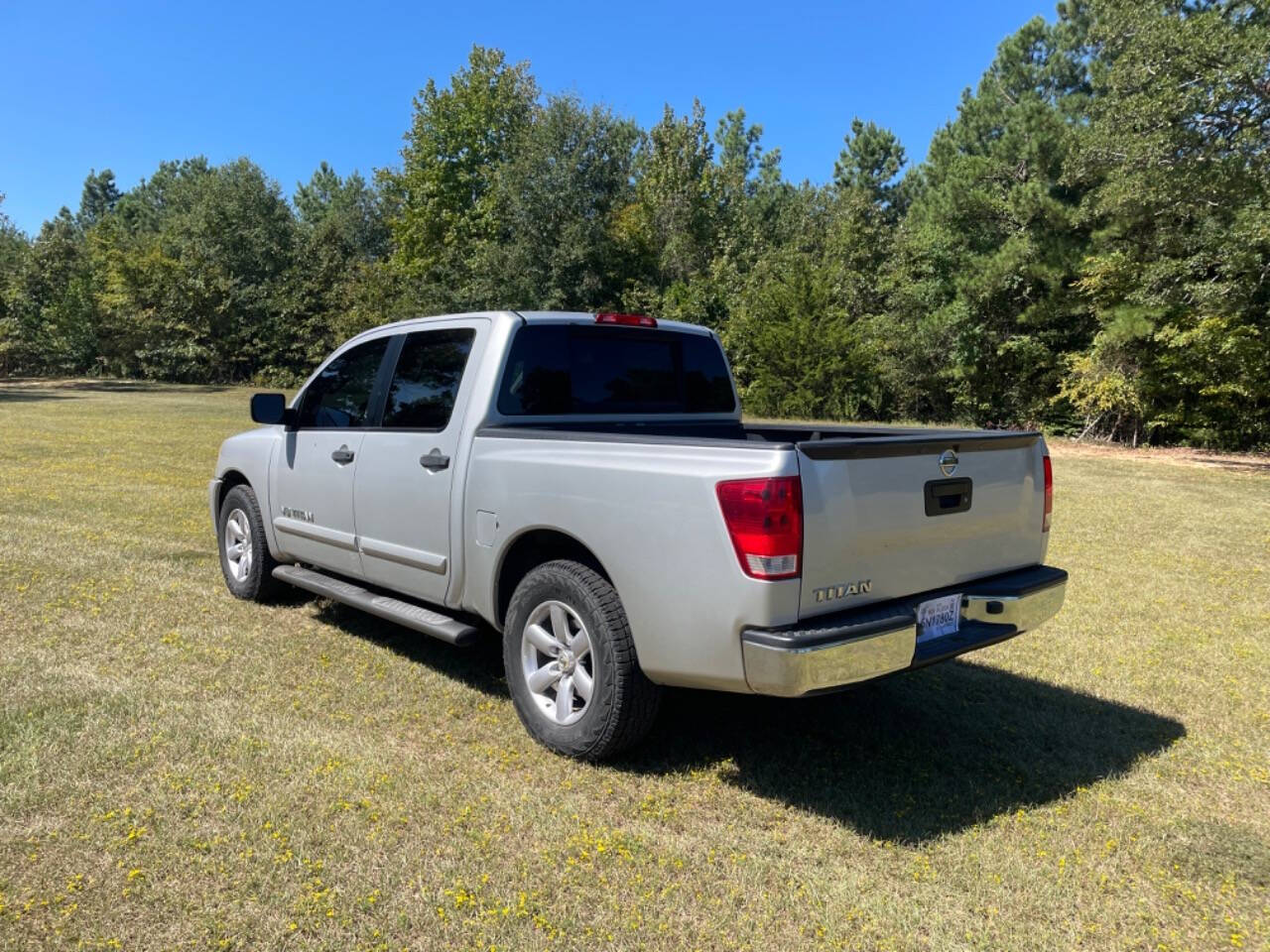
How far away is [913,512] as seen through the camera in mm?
3404

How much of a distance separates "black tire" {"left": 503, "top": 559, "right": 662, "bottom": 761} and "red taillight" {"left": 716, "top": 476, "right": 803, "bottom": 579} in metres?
0.71

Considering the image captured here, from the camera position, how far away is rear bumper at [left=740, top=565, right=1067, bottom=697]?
2979 mm

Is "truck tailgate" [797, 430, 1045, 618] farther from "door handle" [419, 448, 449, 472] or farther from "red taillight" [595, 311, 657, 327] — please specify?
"door handle" [419, 448, 449, 472]

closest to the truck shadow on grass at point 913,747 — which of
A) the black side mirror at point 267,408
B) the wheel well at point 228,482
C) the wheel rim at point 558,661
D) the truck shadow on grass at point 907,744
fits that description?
the truck shadow on grass at point 907,744

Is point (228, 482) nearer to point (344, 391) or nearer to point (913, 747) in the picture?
point (344, 391)

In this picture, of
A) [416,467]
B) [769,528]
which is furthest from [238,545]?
[769,528]

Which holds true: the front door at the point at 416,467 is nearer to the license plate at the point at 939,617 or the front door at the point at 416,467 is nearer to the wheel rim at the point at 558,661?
the wheel rim at the point at 558,661

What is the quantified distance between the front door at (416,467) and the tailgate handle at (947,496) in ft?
7.31

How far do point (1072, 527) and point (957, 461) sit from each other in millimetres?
7637

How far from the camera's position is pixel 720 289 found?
32.2 metres

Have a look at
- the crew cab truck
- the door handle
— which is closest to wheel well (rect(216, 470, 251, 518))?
the crew cab truck

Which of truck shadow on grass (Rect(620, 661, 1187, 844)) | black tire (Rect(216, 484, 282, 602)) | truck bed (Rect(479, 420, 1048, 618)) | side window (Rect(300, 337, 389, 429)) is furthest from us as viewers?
black tire (Rect(216, 484, 282, 602))

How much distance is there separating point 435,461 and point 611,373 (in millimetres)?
1088

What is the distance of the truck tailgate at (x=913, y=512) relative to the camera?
3.11m
